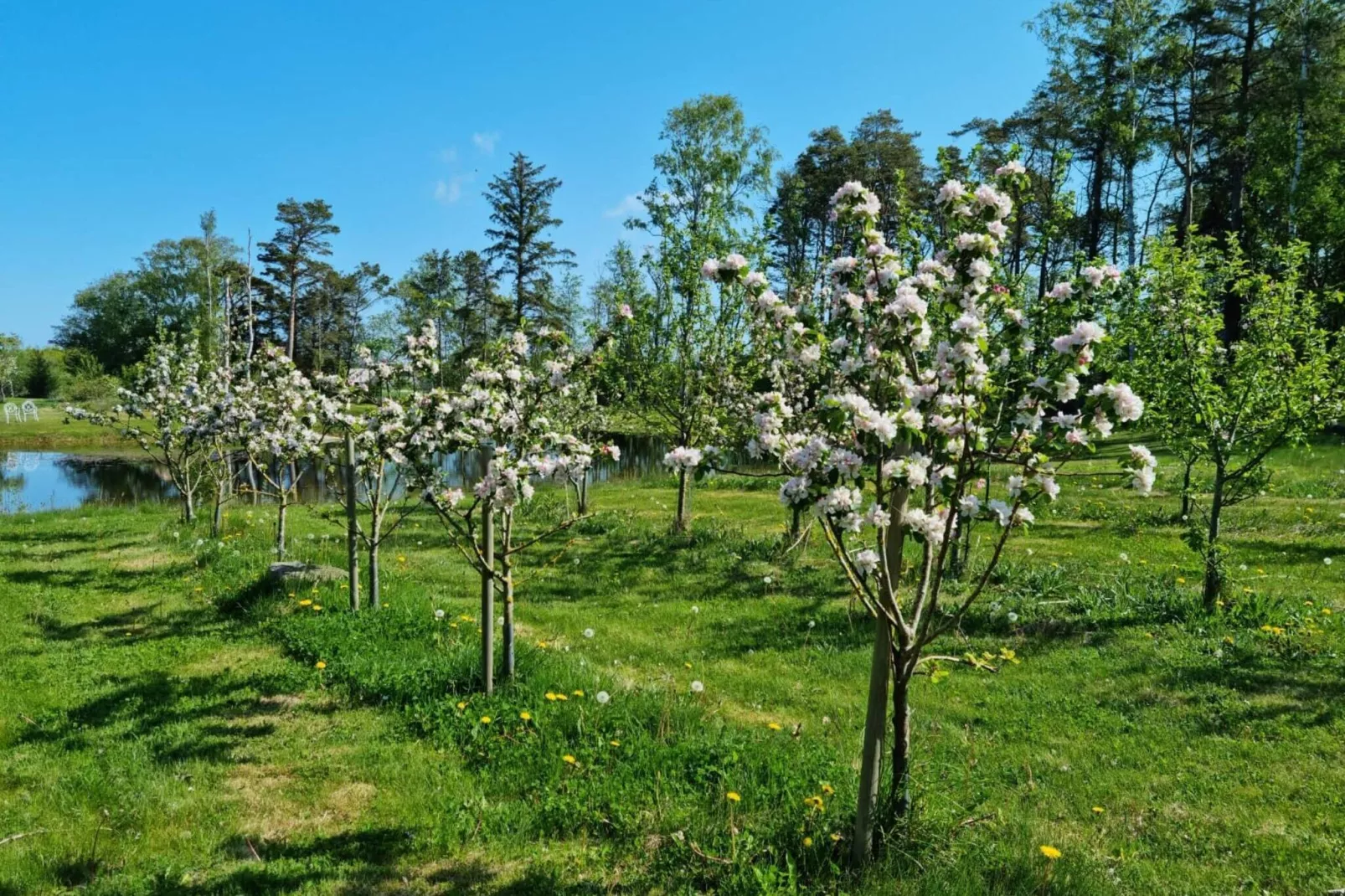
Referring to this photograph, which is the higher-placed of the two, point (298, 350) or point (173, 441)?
point (298, 350)

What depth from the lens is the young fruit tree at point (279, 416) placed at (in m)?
8.41

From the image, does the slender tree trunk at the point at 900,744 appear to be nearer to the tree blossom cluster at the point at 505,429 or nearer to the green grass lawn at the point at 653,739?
the green grass lawn at the point at 653,739

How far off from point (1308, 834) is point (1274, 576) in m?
6.10

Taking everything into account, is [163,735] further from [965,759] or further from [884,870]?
[965,759]

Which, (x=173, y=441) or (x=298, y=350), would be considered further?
(x=298, y=350)

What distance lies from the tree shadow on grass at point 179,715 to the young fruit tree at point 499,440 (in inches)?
69.9

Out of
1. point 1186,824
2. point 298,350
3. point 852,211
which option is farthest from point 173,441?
point 298,350

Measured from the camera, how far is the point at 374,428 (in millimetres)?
6637

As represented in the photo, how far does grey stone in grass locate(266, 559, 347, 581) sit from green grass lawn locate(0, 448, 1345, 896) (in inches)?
9.7

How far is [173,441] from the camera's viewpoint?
527 inches

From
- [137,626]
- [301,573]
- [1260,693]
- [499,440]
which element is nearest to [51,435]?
[137,626]

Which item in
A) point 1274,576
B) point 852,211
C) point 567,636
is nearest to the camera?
point 852,211

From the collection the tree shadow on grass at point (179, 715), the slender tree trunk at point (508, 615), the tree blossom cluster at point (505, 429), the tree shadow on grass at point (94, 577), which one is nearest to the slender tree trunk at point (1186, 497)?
the tree blossom cluster at point (505, 429)

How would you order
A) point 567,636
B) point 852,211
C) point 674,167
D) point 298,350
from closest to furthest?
point 852,211 → point 567,636 → point 674,167 → point 298,350
